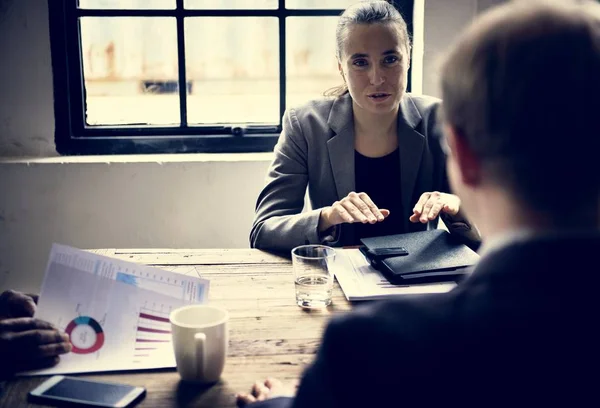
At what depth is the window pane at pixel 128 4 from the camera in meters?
2.26

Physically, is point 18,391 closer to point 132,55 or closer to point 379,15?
point 379,15

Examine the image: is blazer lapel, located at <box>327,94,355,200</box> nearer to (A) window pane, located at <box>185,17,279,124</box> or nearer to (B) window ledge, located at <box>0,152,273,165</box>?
(B) window ledge, located at <box>0,152,273,165</box>

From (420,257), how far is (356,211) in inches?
8.6

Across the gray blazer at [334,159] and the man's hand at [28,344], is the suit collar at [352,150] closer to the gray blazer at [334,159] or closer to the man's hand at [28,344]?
the gray blazer at [334,159]

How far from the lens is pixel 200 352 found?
0.87 m

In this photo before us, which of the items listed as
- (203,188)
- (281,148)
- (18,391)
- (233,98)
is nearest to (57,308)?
(18,391)

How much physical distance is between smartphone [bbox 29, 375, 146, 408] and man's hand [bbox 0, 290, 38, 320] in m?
0.17

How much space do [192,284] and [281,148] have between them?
0.88 m

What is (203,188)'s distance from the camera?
2.19 metres

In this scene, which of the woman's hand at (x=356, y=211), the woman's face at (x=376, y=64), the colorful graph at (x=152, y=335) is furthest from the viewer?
the woman's face at (x=376, y=64)

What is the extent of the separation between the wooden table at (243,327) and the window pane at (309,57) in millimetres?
1026

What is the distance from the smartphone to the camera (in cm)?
83

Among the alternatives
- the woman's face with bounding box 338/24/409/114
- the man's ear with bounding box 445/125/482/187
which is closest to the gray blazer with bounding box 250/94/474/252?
the woman's face with bounding box 338/24/409/114

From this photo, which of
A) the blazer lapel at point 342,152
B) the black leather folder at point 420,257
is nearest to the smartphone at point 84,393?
the black leather folder at point 420,257
